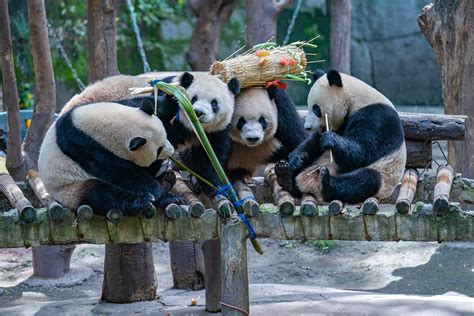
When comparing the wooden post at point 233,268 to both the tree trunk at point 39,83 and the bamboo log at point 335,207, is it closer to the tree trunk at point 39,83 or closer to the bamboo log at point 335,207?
the bamboo log at point 335,207

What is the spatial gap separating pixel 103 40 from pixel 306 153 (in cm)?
262

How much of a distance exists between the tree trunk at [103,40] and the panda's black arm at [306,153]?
242cm

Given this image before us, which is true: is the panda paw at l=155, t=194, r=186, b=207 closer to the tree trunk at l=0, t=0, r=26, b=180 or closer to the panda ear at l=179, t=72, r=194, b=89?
the panda ear at l=179, t=72, r=194, b=89

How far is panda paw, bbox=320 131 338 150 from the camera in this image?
5160 millimetres

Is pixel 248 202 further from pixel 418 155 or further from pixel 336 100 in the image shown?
pixel 418 155

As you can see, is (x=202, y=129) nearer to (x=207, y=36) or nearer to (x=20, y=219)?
(x=20, y=219)

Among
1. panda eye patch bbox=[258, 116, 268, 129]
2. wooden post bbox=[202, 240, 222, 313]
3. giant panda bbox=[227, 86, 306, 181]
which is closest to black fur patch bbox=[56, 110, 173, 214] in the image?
giant panda bbox=[227, 86, 306, 181]

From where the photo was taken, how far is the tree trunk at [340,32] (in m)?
11.1

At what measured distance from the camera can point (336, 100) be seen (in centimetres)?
550

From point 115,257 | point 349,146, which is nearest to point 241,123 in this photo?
point 349,146

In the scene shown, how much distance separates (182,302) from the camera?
→ 6965 mm

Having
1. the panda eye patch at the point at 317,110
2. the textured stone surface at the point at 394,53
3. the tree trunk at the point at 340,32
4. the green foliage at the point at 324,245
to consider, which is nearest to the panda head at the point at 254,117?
the panda eye patch at the point at 317,110

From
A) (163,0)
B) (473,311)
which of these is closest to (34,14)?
(473,311)

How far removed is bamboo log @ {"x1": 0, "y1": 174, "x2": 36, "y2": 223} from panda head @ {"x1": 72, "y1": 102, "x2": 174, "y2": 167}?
0.62m
